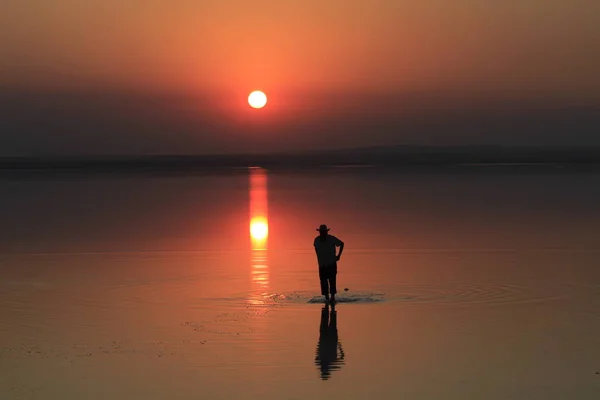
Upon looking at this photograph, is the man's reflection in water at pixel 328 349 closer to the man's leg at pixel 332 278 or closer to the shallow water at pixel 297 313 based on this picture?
the shallow water at pixel 297 313

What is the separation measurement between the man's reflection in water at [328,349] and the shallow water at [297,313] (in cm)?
3

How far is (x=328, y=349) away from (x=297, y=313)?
3.68m

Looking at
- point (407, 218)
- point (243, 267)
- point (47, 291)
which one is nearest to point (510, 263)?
point (243, 267)

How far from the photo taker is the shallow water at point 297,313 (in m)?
14.6

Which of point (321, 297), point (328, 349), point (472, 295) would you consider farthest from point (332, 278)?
point (328, 349)

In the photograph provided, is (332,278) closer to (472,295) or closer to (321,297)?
(321,297)

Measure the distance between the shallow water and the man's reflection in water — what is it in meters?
0.03

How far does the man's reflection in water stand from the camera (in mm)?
15402

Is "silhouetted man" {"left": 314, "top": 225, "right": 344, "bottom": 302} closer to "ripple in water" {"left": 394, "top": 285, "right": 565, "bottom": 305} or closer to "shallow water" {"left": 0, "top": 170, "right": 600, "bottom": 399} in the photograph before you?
"shallow water" {"left": 0, "top": 170, "right": 600, "bottom": 399}

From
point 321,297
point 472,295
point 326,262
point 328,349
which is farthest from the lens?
point 472,295

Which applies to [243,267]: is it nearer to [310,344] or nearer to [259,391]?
[310,344]

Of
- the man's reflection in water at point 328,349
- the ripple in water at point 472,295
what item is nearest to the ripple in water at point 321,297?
the ripple in water at point 472,295

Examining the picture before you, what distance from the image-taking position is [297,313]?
2036 centimetres

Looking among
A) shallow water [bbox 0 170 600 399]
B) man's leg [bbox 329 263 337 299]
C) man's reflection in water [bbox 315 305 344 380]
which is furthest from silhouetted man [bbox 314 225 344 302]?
man's reflection in water [bbox 315 305 344 380]
